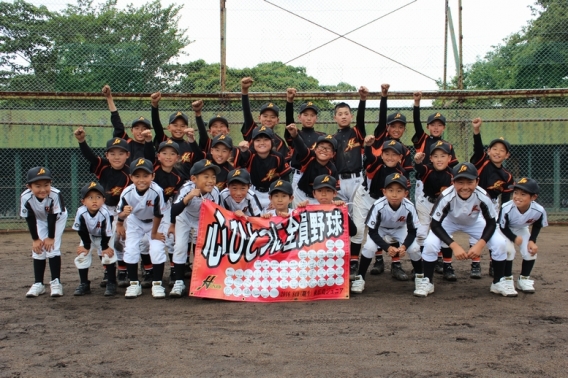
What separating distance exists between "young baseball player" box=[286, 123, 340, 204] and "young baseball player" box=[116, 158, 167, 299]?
1660 millimetres

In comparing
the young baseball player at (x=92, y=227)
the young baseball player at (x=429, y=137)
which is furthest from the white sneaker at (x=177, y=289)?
the young baseball player at (x=429, y=137)

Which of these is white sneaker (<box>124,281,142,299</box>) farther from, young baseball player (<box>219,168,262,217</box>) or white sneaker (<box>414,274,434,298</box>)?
white sneaker (<box>414,274,434,298</box>)

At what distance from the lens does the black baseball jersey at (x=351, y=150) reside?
677 centimetres

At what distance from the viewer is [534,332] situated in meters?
4.21

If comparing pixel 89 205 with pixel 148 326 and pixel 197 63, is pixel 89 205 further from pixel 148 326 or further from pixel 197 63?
pixel 197 63

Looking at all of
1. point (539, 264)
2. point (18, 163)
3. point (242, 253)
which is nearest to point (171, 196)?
point (242, 253)

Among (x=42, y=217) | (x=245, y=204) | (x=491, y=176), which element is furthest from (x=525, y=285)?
(x=42, y=217)

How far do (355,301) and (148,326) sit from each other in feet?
6.55

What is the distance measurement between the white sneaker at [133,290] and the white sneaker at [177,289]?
37 cm

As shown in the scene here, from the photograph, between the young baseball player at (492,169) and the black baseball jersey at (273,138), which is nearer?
the young baseball player at (492,169)

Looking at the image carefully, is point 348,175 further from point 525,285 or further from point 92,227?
point 92,227

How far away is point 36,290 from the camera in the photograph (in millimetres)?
5742

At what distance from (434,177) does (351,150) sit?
1.06 meters

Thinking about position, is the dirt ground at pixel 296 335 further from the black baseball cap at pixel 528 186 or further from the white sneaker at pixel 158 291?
the black baseball cap at pixel 528 186
